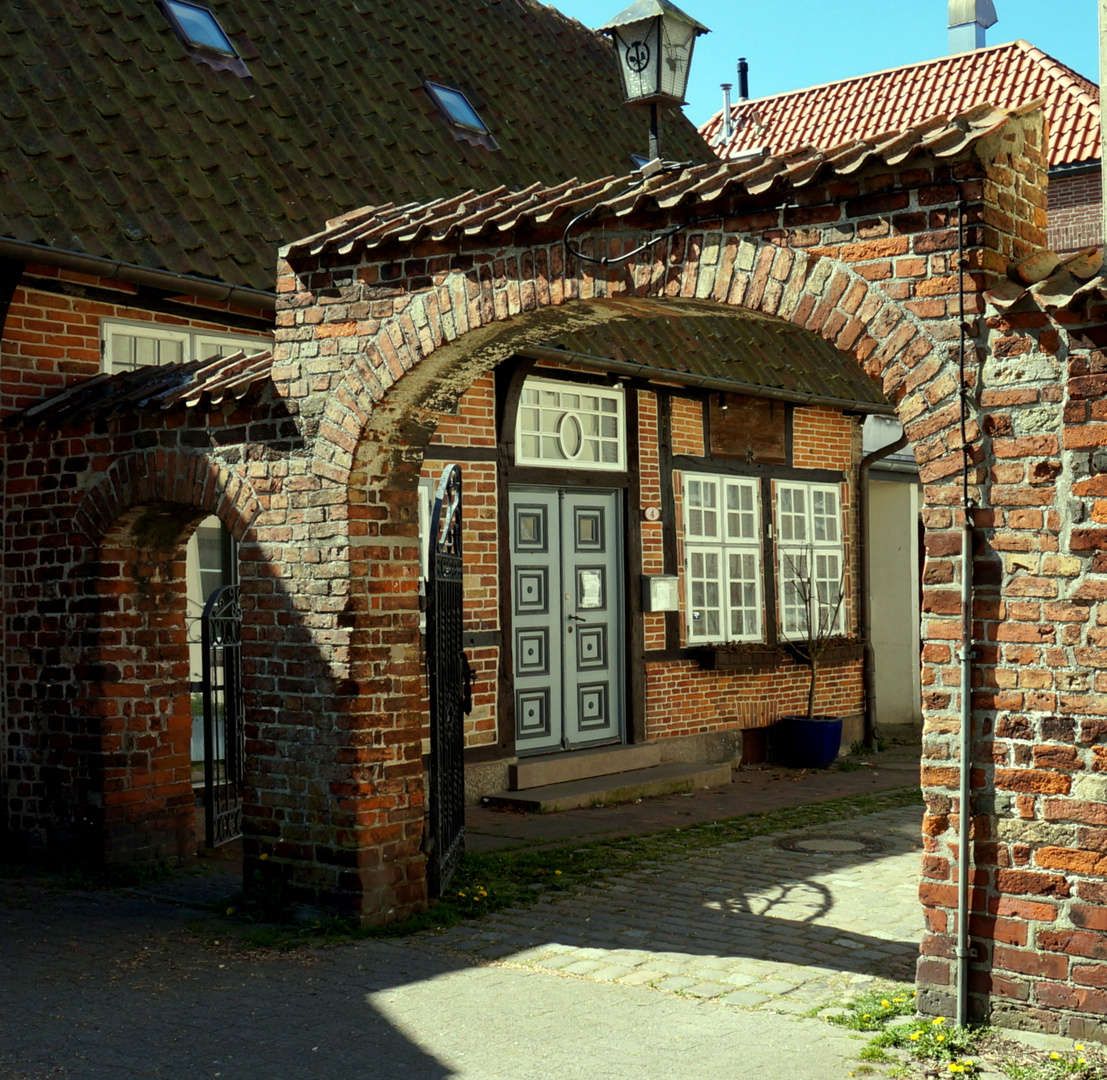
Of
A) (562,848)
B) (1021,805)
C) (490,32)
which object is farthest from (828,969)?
(490,32)

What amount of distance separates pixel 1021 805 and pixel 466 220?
3433mm

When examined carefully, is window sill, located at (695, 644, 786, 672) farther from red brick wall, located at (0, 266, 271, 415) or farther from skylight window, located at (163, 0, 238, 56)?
skylight window, located at (163, 0, 238, 56)

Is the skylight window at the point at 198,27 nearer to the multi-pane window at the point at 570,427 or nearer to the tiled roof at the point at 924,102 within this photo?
the multi-pane window at the point at 570,427

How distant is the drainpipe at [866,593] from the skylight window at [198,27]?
25.7 ft

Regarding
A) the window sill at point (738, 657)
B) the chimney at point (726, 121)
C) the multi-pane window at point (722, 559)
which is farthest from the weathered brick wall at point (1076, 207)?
the window sill at point (738, 657)

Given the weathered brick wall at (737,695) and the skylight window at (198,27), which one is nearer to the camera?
the skylight window at (198,27)

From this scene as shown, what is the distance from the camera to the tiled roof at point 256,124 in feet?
28.2

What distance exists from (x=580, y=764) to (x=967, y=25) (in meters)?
20.1

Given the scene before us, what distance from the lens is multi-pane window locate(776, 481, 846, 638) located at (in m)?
13.9

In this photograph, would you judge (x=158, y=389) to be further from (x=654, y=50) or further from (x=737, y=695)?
(x=737, y=695)

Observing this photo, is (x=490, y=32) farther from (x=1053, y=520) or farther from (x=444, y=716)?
(x=1053, y=520)

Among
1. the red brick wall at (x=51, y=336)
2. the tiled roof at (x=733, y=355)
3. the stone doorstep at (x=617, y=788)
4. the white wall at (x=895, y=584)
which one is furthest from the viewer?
the white wall at (x=895, y=584)

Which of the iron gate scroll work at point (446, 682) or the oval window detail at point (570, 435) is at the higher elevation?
the oval window detail at point (570, 435)

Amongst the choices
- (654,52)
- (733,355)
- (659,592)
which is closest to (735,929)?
(654,52)
